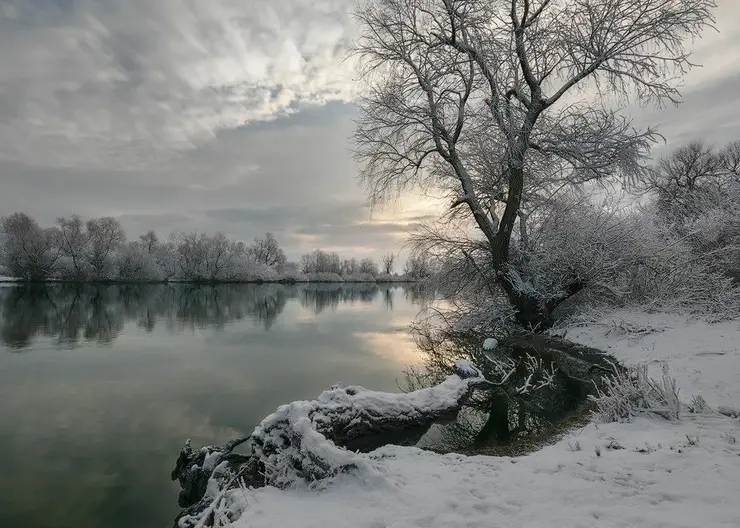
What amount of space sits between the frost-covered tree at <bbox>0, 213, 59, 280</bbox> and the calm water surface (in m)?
47.2

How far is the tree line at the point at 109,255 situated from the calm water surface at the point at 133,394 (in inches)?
1897

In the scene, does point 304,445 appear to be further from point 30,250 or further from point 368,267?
point 368,267

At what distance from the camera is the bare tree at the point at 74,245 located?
6156 centimetres

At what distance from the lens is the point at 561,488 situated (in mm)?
3791

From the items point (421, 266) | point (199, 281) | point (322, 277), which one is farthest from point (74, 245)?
point (421, 266)

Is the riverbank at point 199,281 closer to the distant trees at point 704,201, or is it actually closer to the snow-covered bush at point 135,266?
the snow-covered bush at point 135,266

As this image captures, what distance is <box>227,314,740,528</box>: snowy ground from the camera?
3328mm

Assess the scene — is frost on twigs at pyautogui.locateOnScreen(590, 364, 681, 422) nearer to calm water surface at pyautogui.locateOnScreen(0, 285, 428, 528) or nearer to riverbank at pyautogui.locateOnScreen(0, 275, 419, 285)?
calm water surface at pyautogui.locateOnScreen(0, 285, 428, 528)

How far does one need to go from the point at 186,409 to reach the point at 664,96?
14.0 metres

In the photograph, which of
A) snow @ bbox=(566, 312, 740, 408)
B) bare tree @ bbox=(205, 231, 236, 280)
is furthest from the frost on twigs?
bare tree @ bbox=(205, 231, 236, 280)

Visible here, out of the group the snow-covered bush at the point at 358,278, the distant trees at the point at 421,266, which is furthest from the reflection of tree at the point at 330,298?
the snow-covered bush at the point at 358,278

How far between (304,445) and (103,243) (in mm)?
A: 73255

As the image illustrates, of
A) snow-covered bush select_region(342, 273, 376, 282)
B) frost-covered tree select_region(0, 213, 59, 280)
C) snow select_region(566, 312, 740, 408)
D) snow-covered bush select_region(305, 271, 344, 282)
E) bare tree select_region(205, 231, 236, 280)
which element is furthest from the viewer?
snow-covered bush select_region(342, 273, 376, 282)

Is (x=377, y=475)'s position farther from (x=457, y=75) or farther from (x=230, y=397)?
(x=457, y=75)
